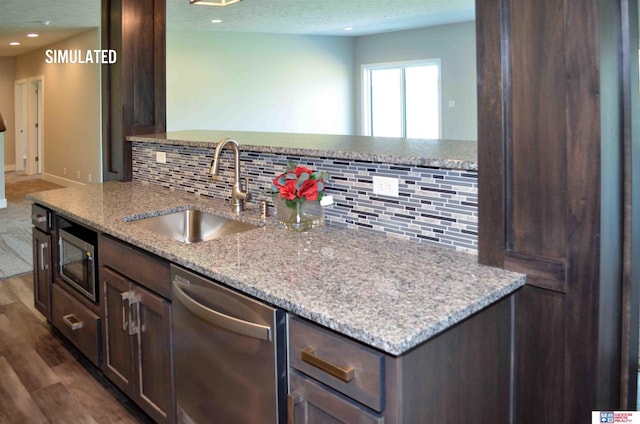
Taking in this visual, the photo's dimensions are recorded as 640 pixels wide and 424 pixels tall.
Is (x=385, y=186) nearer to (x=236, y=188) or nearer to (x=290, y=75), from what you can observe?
(x=236, y=188)

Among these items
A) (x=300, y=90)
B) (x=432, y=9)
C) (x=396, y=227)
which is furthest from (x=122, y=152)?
(x=300, y=90)

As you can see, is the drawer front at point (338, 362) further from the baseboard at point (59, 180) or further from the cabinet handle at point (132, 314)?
the baseboard at point (59, 180)

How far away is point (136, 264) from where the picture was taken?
7.06 feet

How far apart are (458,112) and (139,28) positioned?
264 inches

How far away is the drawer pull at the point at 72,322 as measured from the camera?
8.87 ft

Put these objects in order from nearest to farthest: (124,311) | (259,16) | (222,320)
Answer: (222,320), (124,311), (259,16)

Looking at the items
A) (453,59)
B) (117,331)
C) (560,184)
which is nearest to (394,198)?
(560,184)

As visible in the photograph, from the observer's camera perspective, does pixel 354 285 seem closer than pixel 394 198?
Yes

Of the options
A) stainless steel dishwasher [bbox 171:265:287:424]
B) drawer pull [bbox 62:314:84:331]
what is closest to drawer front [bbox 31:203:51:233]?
drawer pull [bbox 62:314:84:331]

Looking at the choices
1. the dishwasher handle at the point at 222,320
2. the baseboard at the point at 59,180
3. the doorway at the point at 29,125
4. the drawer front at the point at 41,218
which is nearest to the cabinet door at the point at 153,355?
the dishwasher handle at the point at 222,320

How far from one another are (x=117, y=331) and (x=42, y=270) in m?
1.05

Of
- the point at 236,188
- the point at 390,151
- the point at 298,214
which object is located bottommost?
the point at 298,214

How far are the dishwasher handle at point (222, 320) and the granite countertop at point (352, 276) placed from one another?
0.09 m

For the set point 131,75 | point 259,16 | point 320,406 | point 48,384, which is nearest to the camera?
point 320,406
